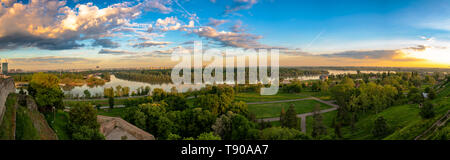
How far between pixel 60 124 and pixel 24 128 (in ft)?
24.8

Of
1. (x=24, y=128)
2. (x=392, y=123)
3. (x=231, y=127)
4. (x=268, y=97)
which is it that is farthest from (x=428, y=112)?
(x=268, y=97)

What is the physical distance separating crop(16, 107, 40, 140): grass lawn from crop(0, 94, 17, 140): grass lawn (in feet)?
1.45

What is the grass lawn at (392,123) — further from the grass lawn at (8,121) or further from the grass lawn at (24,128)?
the grass lawn at (8,121)

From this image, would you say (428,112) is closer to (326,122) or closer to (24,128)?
(326,122)

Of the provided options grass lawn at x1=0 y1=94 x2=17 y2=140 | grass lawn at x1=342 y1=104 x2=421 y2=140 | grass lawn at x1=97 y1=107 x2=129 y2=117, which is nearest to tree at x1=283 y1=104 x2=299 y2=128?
grass lawn at x1=342 y1=104 x2=421 y2=140

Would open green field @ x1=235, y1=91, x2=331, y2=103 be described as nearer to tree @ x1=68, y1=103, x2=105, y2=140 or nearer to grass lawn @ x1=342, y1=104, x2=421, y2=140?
grass lawn @ x1=342, y1=104, x2=421, y2=140

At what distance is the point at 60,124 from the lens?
19.6 metres

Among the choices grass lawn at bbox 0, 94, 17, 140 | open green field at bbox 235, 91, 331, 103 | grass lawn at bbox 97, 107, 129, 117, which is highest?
grass lawn at bbox 0, 94, 17, 140

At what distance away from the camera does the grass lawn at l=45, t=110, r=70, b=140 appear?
16839mm
